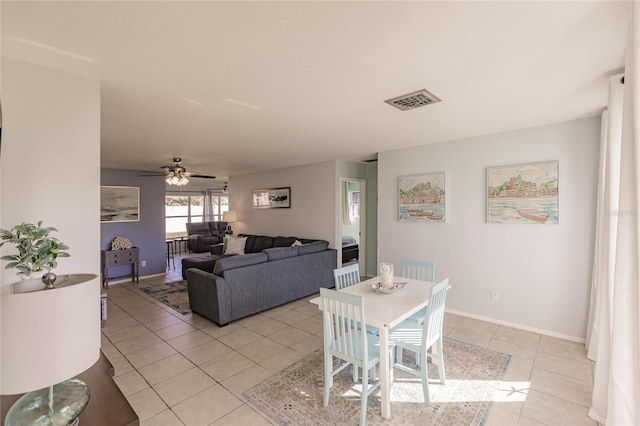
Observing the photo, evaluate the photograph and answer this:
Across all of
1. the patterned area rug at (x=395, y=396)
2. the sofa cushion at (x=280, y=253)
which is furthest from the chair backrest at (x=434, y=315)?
the sofa cushion at (x=280, y=253)

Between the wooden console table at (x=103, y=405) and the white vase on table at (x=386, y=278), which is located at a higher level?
the white vase on table at (x=386, y=278)

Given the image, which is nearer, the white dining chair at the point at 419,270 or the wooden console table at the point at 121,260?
the white dining chair at the point at 419,270

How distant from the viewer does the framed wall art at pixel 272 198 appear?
6.35 meters

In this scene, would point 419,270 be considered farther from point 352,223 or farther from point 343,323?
point 352,223

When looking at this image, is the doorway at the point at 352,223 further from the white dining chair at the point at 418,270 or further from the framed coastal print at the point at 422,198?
the white dining chair at the point at 418,270

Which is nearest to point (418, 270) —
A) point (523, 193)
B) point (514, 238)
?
point (514, 238)

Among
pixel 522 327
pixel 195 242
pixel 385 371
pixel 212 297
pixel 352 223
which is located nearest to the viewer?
pixel 385 371

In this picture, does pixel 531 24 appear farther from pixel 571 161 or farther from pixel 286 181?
pixel 286 181

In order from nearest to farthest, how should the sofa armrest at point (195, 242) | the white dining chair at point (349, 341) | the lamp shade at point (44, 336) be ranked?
the lamp shade at point (44, 336) → the white dining chair at point (349, 341) → the sofa armrest at point (195, 242)

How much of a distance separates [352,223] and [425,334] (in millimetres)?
5206

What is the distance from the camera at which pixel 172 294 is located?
5.08 metres

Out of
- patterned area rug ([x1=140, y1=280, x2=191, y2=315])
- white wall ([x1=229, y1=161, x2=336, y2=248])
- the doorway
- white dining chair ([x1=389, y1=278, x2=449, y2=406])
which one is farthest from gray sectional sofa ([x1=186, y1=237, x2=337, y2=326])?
white dining chair ([x1=389, y1=278, x2=449, y2=406])

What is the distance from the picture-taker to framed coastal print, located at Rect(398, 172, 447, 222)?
399 centimetres

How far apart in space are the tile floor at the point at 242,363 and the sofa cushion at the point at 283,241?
5.81 feet
